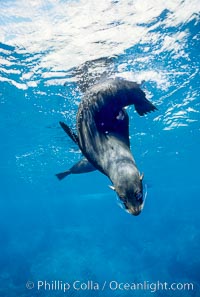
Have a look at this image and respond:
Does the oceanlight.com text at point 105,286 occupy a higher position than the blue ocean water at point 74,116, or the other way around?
the blue ocean water at point 74,116

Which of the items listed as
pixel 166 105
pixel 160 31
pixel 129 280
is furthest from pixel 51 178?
pixel 160 31

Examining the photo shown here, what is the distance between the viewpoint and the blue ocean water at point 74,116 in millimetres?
9570

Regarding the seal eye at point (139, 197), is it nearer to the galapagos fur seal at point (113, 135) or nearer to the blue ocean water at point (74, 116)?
the galapagos fur seal at point (113, 135)

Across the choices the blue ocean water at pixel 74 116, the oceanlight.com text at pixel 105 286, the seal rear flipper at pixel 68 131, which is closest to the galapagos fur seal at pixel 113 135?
the seal rear flipper at pixel 68 131

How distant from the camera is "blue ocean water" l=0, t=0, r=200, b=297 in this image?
957 cm

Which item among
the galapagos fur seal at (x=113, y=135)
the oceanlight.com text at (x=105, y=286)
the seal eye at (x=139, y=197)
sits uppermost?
the galapagos fur seal at (x=113, y=135)

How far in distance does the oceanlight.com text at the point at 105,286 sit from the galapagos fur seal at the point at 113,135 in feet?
92.6

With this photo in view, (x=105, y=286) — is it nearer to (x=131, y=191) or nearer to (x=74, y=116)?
(x=74, y=116)

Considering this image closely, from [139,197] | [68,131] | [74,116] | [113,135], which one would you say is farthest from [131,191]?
[74,116]

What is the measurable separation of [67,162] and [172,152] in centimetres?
1311

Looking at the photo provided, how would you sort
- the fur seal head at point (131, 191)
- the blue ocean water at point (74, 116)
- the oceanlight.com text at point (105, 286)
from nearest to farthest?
the fur seal head at point (131, 191)
the blue ocean water at point (74, 116)
the oceanlight.com text at point (105, 286)

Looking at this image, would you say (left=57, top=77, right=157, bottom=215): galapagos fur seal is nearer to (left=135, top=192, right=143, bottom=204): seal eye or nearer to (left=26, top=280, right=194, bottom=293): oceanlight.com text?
(left=135, top=192, right=143, bottom=204): seal eye

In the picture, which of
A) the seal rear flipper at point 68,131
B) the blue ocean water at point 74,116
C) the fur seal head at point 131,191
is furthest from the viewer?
the blue ocean water at point 74,116

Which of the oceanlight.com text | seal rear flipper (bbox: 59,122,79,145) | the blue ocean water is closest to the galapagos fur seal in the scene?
seal rear flipper (bbox: 59,122,79,145)
